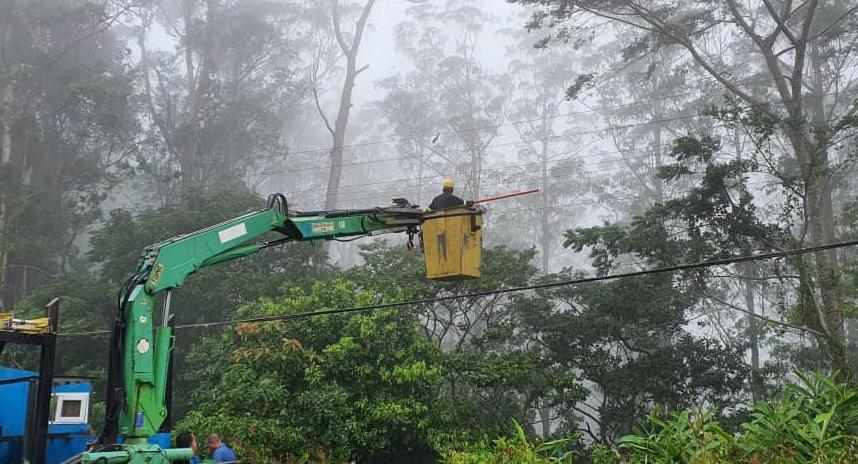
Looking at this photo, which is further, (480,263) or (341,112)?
(341,112)

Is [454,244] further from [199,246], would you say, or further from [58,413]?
[58,413]

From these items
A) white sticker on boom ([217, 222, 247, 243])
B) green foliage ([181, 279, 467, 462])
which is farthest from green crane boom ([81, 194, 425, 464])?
green foliage ([181, 279, 467, 462])

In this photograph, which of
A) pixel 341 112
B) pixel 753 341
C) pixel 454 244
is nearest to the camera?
pixel 454 244

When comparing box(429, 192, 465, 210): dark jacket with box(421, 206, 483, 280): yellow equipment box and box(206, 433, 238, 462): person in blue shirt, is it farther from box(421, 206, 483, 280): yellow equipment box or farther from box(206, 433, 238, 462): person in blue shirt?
box(206, 433, 238, 462): person in blue shirt

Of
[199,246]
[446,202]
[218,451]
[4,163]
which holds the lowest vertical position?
[218,451]

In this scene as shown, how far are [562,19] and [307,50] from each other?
99.0 ft

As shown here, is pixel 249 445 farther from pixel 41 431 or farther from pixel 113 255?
pixel 113 255

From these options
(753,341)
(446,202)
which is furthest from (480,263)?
(753,341)

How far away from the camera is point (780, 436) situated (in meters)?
8.06

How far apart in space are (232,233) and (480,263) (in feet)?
9.82

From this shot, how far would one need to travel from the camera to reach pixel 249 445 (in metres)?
13.0

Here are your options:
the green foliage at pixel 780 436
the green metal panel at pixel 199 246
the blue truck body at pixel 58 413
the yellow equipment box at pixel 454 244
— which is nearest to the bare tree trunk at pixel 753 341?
the green foliage at pixel 780 436

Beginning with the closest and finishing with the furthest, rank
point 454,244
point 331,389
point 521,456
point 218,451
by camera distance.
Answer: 1. point 454,244
2. point 218,451
3. point 521,456
4. point 331,389

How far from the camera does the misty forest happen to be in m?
13.7
